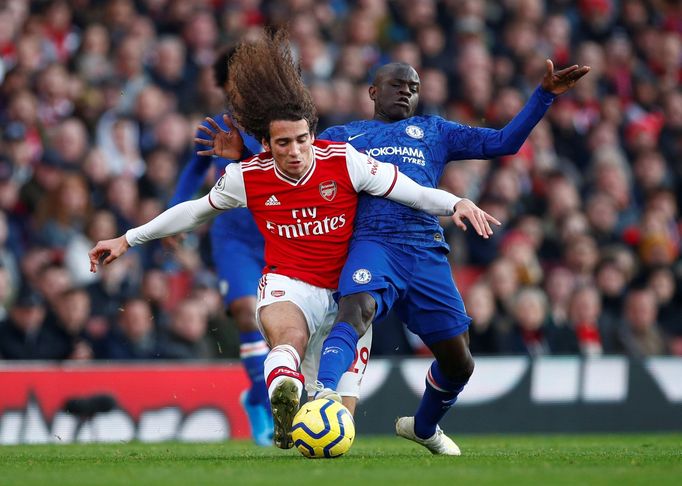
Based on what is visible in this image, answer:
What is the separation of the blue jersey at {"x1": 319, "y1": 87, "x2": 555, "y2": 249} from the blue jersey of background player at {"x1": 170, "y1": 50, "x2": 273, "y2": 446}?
1.70 meters

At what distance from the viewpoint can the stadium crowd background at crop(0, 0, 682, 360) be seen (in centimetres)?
1170

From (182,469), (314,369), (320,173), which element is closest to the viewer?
(182,469)

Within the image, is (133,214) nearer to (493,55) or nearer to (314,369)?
(314,369)

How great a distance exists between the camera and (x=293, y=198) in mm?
7188

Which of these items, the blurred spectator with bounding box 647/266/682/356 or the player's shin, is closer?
the player's shin

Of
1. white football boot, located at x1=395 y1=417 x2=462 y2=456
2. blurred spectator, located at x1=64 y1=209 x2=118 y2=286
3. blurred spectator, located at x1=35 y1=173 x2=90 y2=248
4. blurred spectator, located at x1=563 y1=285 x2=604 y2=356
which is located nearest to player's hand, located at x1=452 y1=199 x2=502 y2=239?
white football boot, located at x1=395 y1=417 x2=462 y2=456

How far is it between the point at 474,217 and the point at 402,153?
2.84ft

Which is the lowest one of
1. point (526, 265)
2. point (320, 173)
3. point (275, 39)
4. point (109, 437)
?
point (109, 437)

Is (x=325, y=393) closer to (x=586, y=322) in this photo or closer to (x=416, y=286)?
(x=416, y=286)

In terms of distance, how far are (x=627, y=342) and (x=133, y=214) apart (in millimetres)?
5248

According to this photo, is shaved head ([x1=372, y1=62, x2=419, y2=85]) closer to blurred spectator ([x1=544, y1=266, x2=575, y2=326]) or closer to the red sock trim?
the red sock trim

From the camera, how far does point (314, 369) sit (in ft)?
25.2

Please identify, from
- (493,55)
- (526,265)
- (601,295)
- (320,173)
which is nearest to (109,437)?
(320,173)

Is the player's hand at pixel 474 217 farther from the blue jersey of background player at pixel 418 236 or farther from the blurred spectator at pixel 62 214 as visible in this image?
the blurred spectator at pixel 62 214
